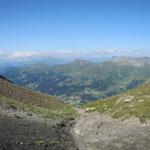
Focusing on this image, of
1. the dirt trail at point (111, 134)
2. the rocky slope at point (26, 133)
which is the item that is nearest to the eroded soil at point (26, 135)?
the rocky slope at point (26, 133)

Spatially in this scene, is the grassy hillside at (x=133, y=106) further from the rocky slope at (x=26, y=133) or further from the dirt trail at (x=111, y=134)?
the rocky slope at (x=26, y=133)

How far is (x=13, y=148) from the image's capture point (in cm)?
4231

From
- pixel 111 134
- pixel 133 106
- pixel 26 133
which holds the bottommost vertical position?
pixel 111 134

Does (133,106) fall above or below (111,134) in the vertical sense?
above

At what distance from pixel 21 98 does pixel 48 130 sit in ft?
179

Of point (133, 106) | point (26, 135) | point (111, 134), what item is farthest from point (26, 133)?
point (133, 106)

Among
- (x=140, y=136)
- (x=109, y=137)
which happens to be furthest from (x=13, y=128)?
(x=140, y=136)

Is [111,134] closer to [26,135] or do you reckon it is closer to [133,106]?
[26,135]

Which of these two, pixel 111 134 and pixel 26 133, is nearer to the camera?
pixel 26 133

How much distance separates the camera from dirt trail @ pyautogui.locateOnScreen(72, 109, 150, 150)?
175 feet

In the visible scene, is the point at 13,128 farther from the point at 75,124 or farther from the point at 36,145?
the point at 75,124

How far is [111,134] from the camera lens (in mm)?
63281

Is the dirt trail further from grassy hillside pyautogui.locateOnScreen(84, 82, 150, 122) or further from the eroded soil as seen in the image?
the eroded soil

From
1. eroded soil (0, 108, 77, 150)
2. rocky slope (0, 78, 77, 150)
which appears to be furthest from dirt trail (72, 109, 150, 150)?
eroded soil (0, 108, 77, 150)
